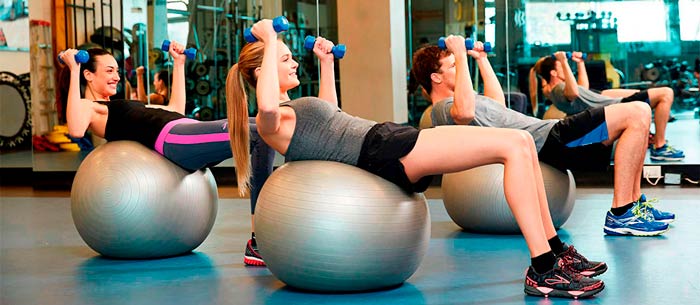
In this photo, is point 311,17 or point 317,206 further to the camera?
point 311,17

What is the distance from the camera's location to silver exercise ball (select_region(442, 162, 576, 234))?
14.0 ft

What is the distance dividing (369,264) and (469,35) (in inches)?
171

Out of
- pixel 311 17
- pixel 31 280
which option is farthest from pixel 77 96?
pixel 311 17

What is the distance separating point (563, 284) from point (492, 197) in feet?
4.45

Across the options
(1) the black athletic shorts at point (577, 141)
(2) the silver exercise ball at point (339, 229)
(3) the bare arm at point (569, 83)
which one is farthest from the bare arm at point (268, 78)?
(3) the bare arm at point (569, 83)

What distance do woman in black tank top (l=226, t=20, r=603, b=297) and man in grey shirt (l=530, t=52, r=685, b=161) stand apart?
3.66m

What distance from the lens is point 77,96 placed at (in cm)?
402

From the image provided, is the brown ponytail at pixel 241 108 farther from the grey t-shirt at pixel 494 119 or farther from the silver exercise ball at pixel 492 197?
the silver exercise ball at pixel 492 197

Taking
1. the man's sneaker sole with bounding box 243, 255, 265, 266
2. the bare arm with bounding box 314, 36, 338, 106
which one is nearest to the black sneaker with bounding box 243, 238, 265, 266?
the man's sneaker sole with bounding box 243, 255, 265, 266

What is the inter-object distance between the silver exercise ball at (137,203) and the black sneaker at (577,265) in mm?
1737

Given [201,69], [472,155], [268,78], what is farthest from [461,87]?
[201,69]

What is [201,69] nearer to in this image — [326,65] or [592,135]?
[326,65]

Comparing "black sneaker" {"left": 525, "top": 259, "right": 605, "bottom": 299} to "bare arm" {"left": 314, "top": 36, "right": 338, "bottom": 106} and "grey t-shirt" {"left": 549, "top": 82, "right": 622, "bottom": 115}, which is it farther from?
"grey t-shirt" {"left": 549, "top": 82, "right": 622, "bottom": 115}

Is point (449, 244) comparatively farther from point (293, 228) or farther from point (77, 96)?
point (77, 96)
